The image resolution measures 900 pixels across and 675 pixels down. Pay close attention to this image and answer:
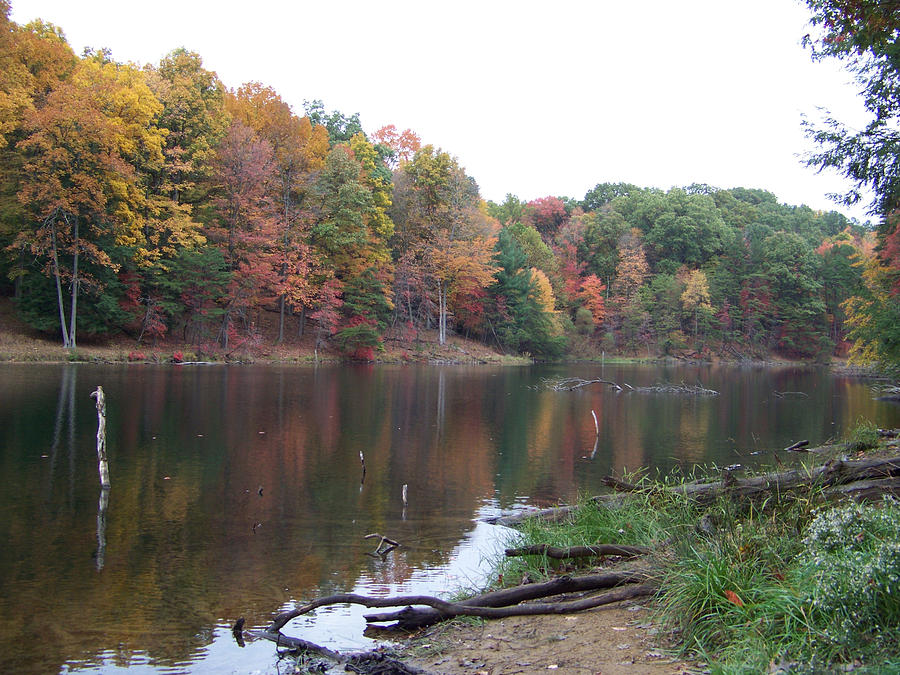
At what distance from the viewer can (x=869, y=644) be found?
11.3 feet

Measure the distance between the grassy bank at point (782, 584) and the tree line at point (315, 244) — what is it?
16392 millimetres

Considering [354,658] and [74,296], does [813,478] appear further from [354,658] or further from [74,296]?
[74,296]

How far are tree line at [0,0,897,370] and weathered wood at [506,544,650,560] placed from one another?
16257mm

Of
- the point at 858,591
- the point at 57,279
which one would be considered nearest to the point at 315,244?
the point at 57,279

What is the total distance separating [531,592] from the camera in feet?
19.6

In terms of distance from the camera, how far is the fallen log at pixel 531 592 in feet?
19.1

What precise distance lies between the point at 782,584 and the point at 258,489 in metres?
9.62

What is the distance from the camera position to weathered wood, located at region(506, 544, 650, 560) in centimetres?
656

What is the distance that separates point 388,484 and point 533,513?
4259 mm

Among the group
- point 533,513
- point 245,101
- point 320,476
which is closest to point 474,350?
point 245,101

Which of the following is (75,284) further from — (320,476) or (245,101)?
(320,476)

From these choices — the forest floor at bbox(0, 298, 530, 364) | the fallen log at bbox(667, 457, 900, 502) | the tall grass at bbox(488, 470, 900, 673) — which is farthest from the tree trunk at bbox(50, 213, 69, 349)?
the tall grass at bbox(488, 470, 900, 673)

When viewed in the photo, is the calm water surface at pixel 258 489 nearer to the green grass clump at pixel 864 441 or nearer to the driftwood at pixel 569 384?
the green grass clump at pixel 864 441

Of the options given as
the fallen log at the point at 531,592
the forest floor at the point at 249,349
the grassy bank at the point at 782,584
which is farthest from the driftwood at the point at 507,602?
the forest floor at the point at 249,349
